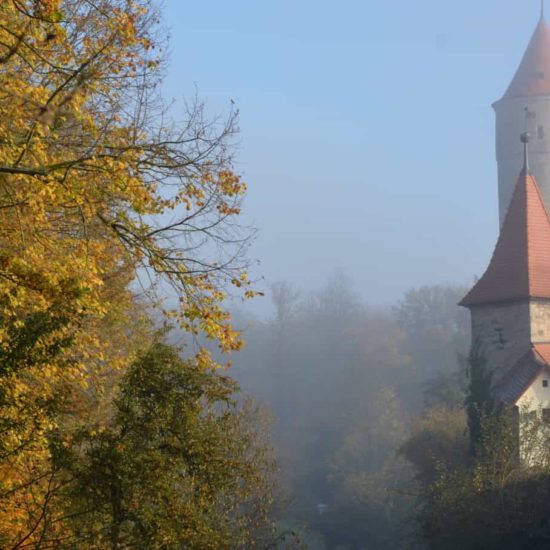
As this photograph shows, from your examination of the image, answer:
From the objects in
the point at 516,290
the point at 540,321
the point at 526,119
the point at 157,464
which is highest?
the point at 526,119

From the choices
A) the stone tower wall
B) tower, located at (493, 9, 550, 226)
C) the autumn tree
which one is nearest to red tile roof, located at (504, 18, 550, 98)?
tower, located at (493, 9, 550, 226)

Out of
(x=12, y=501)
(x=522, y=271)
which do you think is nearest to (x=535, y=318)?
(x=522, y=271)

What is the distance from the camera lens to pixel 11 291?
8.86 m

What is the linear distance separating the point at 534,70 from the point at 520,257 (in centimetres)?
2902

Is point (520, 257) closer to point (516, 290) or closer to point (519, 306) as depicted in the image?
point (516, 290)

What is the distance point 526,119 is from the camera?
59.3 m

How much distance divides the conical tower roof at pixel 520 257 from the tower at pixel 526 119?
23.5 metres

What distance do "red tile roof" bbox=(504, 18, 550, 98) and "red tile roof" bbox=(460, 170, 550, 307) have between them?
25.8m

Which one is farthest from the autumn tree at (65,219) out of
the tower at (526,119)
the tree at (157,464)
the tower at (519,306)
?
the tower at (526,119)

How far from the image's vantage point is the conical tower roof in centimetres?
3297

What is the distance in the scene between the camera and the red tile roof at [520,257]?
108ft

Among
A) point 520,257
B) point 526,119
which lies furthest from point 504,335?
point 526,119

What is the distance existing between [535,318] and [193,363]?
23.1 m

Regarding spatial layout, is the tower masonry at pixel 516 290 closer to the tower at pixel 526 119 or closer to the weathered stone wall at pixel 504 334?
the weathered stone wall at pixel 504 334
